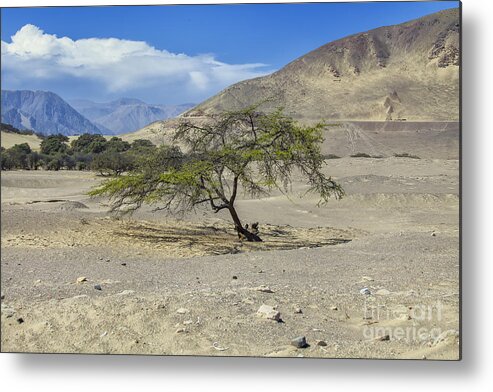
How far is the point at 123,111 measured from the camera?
→ 300 inches

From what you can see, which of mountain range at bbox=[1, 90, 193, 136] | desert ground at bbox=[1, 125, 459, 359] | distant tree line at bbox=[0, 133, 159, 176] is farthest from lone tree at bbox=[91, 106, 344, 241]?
distant tree line at bbox=[0, 133, 159, 176]

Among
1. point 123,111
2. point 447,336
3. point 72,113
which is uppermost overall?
point 123,111

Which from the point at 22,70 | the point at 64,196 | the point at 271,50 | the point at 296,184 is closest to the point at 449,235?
the point at 271,50

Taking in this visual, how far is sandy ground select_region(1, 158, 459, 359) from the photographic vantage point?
4.58 m

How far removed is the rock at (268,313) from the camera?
184 inches

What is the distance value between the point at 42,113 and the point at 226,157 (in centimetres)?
302

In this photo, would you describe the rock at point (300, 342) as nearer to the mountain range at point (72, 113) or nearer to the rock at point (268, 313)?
the rock at point (268, 313)

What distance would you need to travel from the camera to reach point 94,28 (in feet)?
18.3

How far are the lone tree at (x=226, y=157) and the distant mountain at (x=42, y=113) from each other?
1463mm

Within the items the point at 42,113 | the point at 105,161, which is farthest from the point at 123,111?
the point at 105,161

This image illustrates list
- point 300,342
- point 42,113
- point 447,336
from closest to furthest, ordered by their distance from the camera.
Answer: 1. point 300,342
2. point 447,336
3. point 42,113

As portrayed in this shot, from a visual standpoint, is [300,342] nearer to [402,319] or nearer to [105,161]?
[402,319]

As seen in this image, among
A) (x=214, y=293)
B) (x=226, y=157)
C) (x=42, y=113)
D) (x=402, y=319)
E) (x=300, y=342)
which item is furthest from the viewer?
(x=226, y=157)

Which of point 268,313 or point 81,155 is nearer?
point 268,313
